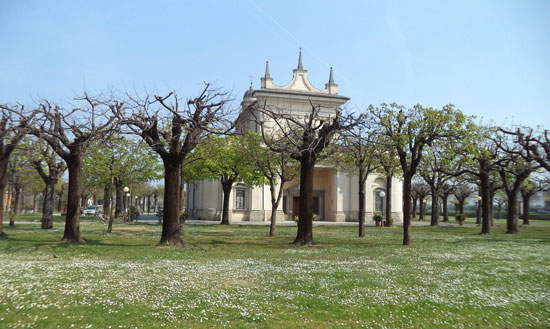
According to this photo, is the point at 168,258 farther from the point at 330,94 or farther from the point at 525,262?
the point at 330,94

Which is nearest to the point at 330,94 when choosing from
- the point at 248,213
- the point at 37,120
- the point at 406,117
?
the point at 248,213

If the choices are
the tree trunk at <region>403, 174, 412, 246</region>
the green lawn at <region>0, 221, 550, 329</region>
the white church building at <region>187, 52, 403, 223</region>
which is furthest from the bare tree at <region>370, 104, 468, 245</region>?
the white church building at <region>187, 52, 403, 223</region>

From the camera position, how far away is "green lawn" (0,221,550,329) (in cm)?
714

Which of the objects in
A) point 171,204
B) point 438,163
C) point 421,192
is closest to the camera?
point 171,204

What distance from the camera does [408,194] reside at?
1969cm

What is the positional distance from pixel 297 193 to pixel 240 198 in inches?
279

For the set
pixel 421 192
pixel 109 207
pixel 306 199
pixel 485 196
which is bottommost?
pixel 109 207

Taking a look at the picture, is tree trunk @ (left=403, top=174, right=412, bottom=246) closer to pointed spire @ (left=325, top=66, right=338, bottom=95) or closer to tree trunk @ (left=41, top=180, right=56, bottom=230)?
tree trunk @ (left=41, top=180, right=56, bottom=230)

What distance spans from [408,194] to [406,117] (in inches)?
140

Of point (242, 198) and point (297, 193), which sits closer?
point (242, 198)

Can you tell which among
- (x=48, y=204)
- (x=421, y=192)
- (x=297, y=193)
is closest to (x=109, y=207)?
(x=48, y=204)

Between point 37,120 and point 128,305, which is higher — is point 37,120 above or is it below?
above

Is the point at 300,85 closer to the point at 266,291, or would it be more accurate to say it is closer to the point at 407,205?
the point at 407,205

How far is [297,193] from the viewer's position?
168 feet
